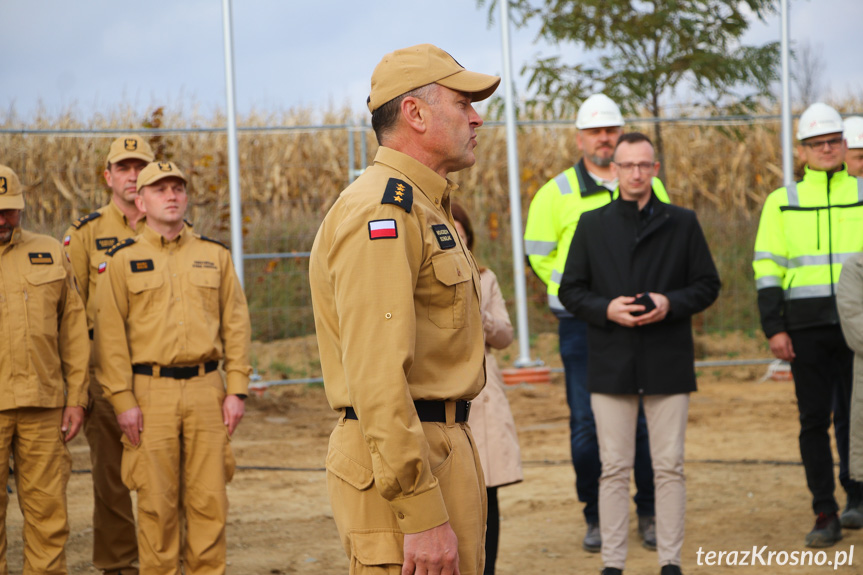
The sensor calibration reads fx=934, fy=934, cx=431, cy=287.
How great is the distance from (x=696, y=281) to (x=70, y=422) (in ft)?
10.8

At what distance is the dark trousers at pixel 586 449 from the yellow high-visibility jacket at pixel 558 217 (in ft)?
0.85

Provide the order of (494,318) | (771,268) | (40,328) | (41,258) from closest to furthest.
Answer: (494,318)
(40,328)
(41,258)
(771,268)

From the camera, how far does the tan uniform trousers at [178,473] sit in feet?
15.6

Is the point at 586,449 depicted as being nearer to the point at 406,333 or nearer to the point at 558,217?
the point at 558,217

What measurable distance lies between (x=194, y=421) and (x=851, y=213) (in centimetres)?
388

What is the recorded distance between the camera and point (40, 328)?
15.4ft

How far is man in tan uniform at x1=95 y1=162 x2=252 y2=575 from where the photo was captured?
15.6 ft

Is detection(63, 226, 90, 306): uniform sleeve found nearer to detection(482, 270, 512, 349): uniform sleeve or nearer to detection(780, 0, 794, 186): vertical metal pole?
detection(482, 270, 512, 349): uniform sleeve

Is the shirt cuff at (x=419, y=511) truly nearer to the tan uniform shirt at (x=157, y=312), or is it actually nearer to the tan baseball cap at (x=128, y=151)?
the tan uniform shirt at (x=157, y=312)

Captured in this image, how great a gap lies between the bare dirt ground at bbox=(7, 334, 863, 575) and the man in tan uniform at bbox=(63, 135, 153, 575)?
0.28m

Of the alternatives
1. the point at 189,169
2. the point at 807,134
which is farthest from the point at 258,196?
the point at 807,134

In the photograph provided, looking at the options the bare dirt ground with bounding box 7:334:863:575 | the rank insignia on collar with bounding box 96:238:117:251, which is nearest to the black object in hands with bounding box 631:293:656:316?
the bare dirt ground with bounding box 7:334:863:575

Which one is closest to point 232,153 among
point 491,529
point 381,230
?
point 491,529

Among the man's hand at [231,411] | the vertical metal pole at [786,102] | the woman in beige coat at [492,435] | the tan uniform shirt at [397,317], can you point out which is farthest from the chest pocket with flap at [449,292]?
the vertical metal pole at [786,102]
